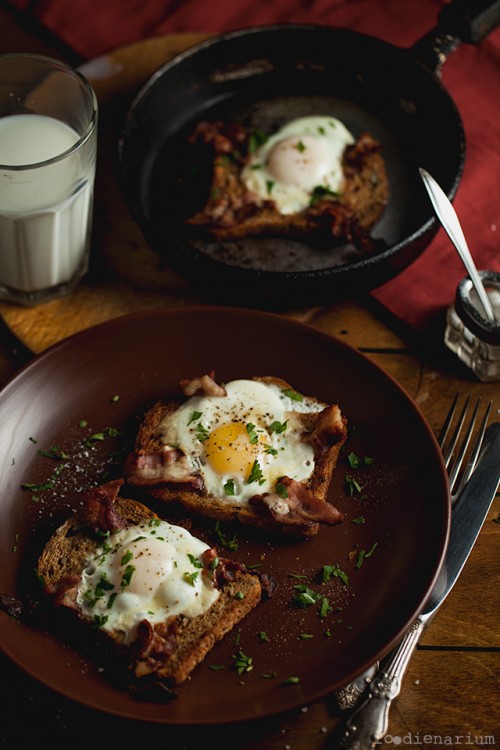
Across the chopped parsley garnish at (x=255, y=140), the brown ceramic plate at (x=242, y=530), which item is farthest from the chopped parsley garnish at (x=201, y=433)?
A: the chopped parsley garnish at (x=255, y=140)

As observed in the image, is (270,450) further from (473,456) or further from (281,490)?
(473,456)

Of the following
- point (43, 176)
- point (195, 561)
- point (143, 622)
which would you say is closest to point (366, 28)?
point (43, 176)

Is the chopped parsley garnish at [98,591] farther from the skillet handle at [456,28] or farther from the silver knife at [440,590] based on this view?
the skillet handle at [456,28]

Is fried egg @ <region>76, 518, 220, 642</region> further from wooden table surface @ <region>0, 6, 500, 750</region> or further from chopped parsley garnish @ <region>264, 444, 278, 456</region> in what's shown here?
chopped parsley garnish @ <region>264, 444, 278, 456</region>

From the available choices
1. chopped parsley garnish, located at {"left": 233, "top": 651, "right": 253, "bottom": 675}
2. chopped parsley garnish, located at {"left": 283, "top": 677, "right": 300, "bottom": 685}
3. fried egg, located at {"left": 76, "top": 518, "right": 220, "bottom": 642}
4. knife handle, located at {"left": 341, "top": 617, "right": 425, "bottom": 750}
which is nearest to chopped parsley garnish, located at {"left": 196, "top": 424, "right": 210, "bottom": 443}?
fried egg, located at {"left": 76, "top": 518, "right": 220, "bottom": 642}

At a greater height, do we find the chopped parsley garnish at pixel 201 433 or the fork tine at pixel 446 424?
the fork tine at pixel 446 424

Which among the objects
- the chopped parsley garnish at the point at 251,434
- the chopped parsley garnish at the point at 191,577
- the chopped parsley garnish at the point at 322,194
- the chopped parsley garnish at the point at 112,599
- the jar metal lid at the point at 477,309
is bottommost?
the chopped parsley garnish at the point at 112,599
